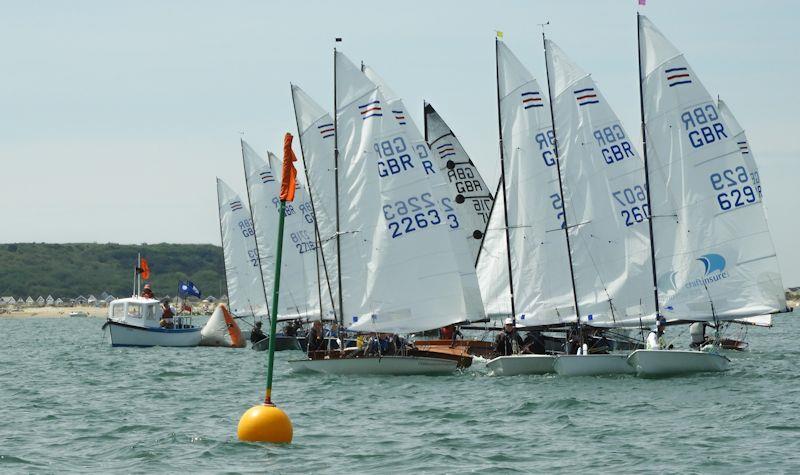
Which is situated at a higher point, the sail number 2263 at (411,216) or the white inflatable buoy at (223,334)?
the sail number 2263 at (411,216)

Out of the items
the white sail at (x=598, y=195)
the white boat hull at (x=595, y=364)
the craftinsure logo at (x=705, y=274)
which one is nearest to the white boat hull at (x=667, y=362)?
the white boat hull at (x=595, y=364)

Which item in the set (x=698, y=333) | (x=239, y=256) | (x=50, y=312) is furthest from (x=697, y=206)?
(x=50, y=312)

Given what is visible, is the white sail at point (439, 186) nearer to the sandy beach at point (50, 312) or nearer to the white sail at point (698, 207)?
the white sail at point (698, 207)

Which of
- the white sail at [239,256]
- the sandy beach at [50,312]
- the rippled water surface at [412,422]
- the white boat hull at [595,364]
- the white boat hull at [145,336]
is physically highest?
the sandy beach at [50,312]

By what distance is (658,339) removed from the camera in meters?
37.8

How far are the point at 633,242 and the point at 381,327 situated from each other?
8.20m

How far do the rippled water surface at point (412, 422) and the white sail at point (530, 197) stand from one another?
312 cm

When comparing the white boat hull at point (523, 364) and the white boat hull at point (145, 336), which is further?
the white boat hull at point (145, 336)

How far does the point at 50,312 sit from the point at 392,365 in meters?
139

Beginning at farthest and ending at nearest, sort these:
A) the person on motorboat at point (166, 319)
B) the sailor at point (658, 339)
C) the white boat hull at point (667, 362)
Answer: the person on motorboat at point (166, 319), the sailor at point (658, 339), the white boat hull at point (667, 362)

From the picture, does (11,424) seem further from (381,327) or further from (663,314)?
(663,314)

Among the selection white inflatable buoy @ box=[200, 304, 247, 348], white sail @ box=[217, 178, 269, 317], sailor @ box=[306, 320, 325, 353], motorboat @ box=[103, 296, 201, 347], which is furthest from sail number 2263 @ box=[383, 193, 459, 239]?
white sail @ box=[217, 178, 269, 317]

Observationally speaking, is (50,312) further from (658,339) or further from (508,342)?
(658,339)

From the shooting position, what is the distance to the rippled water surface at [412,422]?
2259 cm
